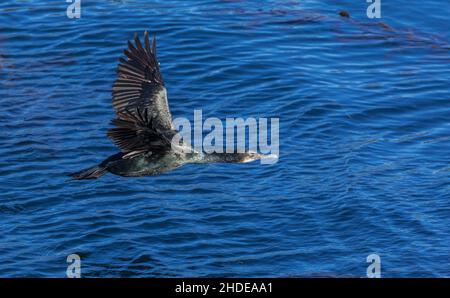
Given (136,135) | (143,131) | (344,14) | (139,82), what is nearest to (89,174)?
(136,135)

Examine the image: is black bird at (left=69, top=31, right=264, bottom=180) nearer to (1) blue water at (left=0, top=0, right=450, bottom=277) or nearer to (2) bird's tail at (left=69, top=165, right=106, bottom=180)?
(2) bird's tail at (left=69, top=165, right=106, bottom=180)

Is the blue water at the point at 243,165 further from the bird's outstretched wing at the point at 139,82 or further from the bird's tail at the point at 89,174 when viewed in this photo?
the bird's outstretched wing at the point at 139,82

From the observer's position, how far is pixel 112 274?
35.1 ft

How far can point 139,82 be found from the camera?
10516 millimetres

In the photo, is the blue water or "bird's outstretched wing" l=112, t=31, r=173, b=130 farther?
the blue water

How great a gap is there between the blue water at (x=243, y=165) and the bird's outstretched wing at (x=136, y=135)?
1900 mm

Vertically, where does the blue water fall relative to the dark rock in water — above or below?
below

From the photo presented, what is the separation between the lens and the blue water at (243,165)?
11.2 meters

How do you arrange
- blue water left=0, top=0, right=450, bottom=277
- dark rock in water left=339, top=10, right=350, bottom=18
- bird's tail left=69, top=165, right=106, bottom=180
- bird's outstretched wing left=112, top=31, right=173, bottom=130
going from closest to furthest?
bird's tail left=69, top=165, right=106, bottom=180 < bird's outstretched wing left=112, top=31, right=173, bottom=130 < blue water left=0, top=0, right=450, bottom=277 < dark rock in water left=339, top=10, right=350, bottom=18

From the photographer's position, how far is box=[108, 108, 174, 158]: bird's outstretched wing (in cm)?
871

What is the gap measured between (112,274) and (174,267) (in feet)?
2.25

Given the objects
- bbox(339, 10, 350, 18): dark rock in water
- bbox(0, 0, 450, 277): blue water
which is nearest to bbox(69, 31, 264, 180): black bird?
bbox(0, 0, 450, 277): blue water

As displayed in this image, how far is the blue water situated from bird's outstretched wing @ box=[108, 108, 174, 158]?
6.23 feet

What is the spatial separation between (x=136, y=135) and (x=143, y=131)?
0.11 m
